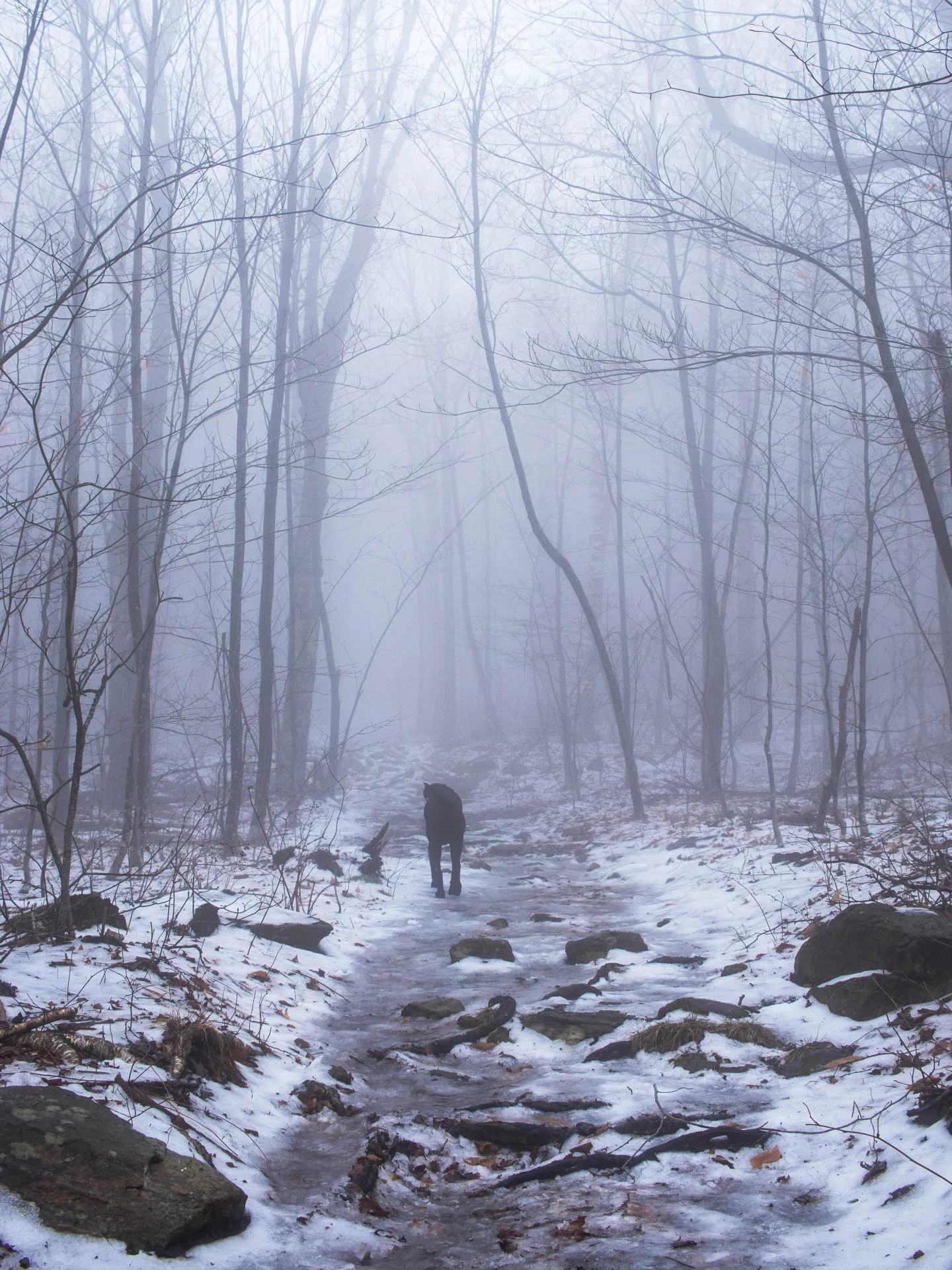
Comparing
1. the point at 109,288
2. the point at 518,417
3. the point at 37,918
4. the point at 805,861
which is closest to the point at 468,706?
the point at 518,417

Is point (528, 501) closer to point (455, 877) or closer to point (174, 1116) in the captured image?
point (455, 877)

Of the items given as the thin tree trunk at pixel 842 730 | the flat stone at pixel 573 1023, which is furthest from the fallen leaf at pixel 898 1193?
the thin tree trunk at pixel 842 730

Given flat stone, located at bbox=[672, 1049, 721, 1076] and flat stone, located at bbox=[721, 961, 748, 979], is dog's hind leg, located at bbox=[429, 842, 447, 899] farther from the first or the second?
flat stone, located at bbox=[672, 1049, 721, 1076]

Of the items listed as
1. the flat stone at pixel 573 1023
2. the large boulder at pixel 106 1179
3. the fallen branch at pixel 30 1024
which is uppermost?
the fallen branch at pixel 30 1024

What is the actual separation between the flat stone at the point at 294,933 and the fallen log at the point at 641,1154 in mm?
3230

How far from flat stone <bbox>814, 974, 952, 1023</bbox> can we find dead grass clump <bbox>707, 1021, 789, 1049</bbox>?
33 cm

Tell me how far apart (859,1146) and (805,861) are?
512 cm

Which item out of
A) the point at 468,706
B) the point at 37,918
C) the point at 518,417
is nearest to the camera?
the point at 37,918

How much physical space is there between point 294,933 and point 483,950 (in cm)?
134

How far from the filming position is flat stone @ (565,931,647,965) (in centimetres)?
601

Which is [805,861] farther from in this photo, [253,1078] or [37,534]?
[37,534]

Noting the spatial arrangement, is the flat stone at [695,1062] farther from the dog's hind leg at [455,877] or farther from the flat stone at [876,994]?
the dog's hind leg at [455,877]

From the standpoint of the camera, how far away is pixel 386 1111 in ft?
11.9

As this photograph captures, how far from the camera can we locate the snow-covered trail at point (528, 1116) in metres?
2.60
